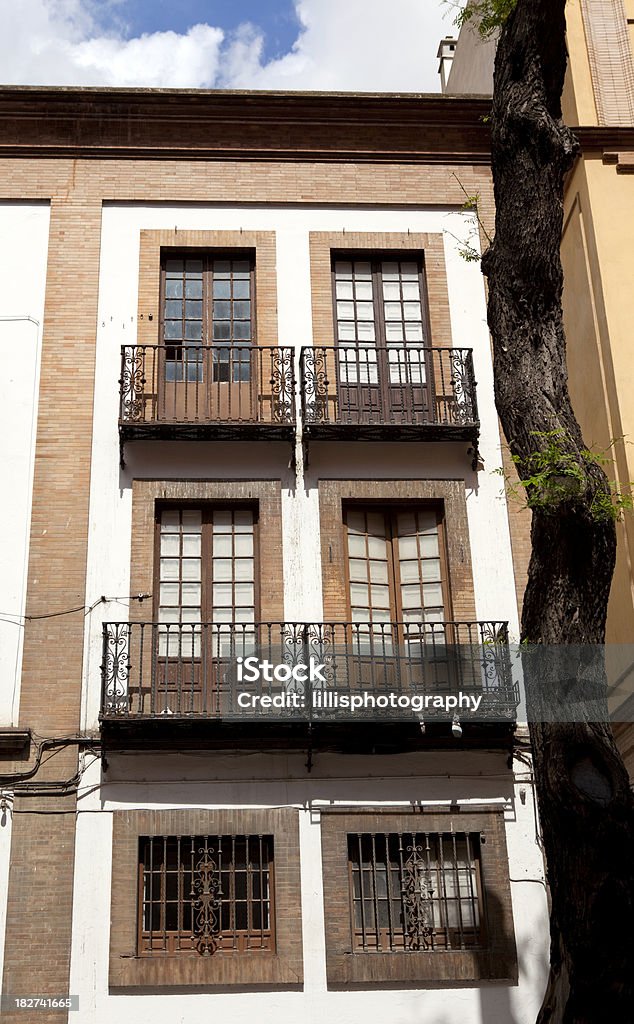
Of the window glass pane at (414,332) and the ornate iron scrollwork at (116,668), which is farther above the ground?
the window glass pane at (414,332)

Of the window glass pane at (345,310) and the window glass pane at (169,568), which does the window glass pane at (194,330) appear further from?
the window glass pane at (169,568)

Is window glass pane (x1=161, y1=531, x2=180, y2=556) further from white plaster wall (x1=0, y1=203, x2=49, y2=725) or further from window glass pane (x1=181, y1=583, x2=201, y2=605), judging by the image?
white plaster wall (x1=0, y1=203, x2=49, y2=725)

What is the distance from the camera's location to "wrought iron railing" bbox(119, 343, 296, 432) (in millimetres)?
13336

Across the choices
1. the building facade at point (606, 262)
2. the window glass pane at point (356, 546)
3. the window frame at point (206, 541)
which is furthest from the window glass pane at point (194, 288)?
the building facade at point (606, 262)

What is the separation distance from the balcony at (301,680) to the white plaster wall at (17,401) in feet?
3.65

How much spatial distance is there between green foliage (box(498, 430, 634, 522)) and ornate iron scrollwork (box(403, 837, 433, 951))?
541cm

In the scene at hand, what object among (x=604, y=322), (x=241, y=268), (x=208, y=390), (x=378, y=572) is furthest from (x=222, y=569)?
(x=604, y=322)

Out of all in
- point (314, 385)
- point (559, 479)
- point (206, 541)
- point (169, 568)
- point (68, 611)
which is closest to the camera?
point (559, 479)

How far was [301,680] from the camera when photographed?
39.2 ft

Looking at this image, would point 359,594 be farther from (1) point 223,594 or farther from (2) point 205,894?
(2) point 205,894

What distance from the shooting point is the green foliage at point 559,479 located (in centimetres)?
746

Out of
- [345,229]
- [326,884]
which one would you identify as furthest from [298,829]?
[345,229]

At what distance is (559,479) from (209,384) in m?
6.85

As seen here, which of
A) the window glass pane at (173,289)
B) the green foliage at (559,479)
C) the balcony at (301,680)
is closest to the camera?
the green foliage at (559,479)
